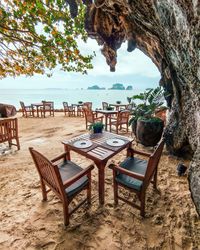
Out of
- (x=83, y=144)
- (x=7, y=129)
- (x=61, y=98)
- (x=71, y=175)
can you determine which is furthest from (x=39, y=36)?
(x=61, y=98)

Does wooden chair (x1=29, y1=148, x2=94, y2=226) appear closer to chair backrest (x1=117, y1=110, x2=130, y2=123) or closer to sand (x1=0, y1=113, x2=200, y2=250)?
sand (x1=0, y1=113, x2=200, y2=250)

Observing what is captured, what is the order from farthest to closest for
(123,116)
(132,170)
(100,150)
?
(123,116)
(100,150)
(132,170)

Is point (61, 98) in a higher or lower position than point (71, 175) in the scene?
higher

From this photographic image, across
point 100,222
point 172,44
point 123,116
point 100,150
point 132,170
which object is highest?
point 172,44

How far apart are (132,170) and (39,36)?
307 cm

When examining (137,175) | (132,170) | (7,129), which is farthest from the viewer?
(7,129)

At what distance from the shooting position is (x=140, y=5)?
2240 millimetres

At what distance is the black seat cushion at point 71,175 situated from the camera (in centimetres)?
146

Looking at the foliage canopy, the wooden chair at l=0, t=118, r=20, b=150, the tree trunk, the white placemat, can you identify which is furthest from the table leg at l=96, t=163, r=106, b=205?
the wooden chair at l=0, t=118, r=20, b=150

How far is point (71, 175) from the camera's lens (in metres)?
1.71

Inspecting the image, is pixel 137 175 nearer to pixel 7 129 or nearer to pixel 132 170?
pixel 132 170

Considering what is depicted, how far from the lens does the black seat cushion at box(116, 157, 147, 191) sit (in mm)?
1537

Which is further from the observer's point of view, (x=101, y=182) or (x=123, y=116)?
(x=123, y=116)

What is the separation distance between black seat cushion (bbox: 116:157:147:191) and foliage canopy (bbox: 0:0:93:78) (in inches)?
99.8
